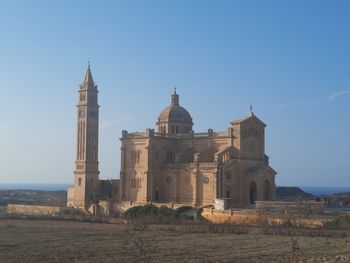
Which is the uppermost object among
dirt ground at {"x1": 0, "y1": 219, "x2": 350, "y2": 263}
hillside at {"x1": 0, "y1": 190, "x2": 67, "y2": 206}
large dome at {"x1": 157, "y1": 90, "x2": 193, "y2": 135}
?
large dome at {"x1": 157, "y1": 90, "x2": 193, "y2": 135}

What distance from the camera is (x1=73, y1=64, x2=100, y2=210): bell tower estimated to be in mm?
70000

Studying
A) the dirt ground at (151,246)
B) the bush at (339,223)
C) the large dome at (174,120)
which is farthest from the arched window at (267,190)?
A: the dirt ground at (151,246)

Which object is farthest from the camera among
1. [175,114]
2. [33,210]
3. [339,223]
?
[175,114]

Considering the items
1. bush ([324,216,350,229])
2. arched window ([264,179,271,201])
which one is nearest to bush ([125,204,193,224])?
arched window ([264,179,271,201])

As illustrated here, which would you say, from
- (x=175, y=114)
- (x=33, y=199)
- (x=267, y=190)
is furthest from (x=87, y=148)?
(x=33, y=199)

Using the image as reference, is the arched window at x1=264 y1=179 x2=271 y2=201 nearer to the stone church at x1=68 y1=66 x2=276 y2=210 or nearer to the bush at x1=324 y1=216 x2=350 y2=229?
the stone church at x1=68 y1=66 x2=276 y2=210

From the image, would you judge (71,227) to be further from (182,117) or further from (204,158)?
(182,117)

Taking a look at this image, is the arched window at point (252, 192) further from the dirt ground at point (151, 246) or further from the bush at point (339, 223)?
the dirt ground at point (151, 246)

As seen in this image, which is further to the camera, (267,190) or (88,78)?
(88,78)

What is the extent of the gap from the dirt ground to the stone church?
19479 mm

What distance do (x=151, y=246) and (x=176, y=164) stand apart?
3544cm

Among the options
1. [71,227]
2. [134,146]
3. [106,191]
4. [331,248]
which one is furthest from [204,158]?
[331,248]

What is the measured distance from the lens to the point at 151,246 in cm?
2870

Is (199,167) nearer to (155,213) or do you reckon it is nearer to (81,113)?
(155,213)
